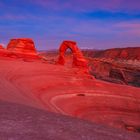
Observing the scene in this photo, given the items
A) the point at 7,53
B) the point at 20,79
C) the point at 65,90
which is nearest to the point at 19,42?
the point at 7,53

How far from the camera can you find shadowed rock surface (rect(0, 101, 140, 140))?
6.01 meters

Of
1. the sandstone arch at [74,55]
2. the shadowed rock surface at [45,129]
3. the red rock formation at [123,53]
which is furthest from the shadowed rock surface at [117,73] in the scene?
the red rock formation at [123,53]

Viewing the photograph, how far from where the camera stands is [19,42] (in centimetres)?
3541

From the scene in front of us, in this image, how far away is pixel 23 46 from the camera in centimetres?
3500

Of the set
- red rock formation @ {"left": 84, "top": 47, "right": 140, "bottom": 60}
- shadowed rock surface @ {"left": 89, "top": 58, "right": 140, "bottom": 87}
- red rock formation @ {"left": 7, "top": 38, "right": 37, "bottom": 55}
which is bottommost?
shadowed rock surface @ {"left": 89, "top": 58, "right": 140, "bottom": 87}

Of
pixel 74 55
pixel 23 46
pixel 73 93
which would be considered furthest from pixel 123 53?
pixel 73 93

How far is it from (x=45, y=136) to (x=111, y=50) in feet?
461

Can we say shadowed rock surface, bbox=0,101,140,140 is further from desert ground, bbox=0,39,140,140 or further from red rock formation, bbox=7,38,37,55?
red rock formation, bbox=7,38,37,55

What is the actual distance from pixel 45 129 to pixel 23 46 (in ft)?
95.4

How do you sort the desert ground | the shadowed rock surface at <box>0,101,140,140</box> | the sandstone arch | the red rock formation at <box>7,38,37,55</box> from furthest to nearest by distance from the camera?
the sandstone arch → the red rock formation at <box>7,38,37,55</box> → the desert ground → the shadowed rock surface at <box>0,101,140,140</box>

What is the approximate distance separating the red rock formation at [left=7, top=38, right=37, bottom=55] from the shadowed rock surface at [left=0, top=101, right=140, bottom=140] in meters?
26.7

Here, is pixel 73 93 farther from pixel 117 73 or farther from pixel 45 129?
pixel 117 73

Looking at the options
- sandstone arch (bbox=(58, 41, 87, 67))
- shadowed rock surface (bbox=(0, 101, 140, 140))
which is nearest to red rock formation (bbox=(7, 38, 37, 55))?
sandstone arch (bbox=(58, 41, 87, 67))

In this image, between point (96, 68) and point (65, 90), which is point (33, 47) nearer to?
point (65, 90)
